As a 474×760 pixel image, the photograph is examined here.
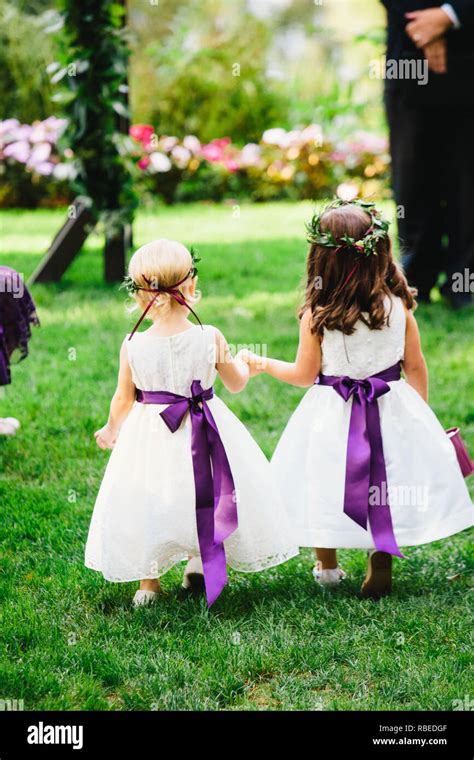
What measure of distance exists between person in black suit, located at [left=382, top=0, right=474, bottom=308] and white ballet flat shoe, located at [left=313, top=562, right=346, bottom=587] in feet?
11.1

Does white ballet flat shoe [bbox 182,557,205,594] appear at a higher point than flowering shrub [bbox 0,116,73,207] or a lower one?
lower

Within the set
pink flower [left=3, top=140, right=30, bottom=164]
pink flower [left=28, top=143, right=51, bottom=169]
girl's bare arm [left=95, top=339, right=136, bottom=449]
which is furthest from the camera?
pink flower [left=3, top=140, right=30, bottom=164]

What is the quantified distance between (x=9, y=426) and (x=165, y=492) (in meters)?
1.52

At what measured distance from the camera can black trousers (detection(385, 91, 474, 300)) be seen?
5.91 metres

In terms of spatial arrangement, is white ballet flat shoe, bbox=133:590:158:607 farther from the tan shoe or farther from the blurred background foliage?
the blurred background foliage

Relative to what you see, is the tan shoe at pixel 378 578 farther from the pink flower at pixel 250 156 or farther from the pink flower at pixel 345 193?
the pink flower at pixel 250 156

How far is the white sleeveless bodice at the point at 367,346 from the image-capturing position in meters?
2.89

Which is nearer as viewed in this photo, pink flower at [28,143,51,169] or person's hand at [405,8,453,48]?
person's hand at [405,8,453,48]

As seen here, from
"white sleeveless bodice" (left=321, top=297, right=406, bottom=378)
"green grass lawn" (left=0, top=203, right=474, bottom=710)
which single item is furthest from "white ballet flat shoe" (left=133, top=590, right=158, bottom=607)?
"white sleeveless bodice" (left=321, top=297, right=406, bottom=378)

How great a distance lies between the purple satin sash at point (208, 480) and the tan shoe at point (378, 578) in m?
0.44

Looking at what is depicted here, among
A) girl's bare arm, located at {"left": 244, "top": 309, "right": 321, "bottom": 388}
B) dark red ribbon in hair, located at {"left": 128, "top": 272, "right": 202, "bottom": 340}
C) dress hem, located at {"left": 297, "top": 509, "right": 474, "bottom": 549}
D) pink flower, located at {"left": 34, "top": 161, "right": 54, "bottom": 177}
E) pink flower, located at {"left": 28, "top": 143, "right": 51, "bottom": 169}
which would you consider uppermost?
pink flower, located at {"left": 28, "top": 143, "right": 51, "bottom": 169}

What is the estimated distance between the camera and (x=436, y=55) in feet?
18.6

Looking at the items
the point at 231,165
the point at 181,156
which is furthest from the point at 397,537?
the point at 181,156

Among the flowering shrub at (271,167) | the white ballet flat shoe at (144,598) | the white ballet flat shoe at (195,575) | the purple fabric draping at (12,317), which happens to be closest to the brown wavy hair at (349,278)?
the white ballet flat shoe at (195,575)
